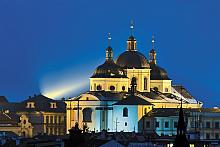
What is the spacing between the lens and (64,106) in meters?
193

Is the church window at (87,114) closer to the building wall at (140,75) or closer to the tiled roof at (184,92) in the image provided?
the building wall at (140,75)

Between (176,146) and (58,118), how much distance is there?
453ft

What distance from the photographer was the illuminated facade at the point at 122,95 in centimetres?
16662

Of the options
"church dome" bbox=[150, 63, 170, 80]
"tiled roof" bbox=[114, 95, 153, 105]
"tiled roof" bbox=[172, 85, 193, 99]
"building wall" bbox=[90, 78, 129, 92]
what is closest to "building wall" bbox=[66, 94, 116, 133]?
"tiled roof" bbox=[114, 95, 153, 105]

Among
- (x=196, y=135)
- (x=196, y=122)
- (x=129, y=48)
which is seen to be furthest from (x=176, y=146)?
(x=129, y=48)

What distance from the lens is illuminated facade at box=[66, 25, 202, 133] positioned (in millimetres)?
166625

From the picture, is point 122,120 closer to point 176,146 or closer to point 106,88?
point 106,88

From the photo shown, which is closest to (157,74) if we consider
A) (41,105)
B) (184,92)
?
(184,92)

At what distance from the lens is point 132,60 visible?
177750 mm

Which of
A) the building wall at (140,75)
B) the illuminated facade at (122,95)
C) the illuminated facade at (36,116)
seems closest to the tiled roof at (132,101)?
the illuminated facade at (122,95)

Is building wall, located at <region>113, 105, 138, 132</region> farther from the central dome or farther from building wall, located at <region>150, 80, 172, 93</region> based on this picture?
building wall, located at <region>150, 80, 172, 93</region>

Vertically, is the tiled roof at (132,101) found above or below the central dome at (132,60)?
below

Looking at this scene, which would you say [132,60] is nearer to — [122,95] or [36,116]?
[122,95]

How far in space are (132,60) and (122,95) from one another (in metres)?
6.45
